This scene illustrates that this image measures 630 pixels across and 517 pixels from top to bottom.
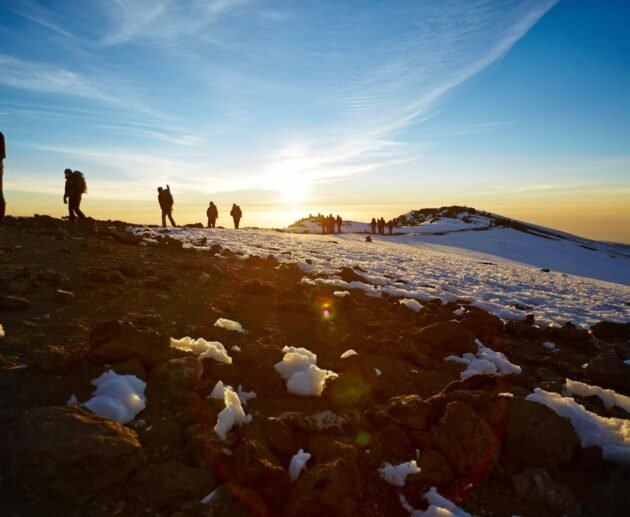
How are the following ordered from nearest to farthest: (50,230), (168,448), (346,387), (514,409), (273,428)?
(168,448) → (273,428) → (514,409) → (346,387) → (50,230)

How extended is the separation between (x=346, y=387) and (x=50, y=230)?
13.8 meters

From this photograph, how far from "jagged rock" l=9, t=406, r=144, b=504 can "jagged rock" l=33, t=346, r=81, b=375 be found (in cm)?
110

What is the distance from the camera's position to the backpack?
1847cm

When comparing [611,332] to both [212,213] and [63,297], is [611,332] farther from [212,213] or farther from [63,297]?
[212,213]

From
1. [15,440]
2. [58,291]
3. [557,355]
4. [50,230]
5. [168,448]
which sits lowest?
[557,355]

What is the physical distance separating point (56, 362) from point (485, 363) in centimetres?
590

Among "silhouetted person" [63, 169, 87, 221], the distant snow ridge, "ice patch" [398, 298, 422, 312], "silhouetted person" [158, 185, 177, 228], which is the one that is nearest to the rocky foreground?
the distant snow ridge

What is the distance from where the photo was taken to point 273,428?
11.7ft

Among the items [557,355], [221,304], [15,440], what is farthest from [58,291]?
[557,355]

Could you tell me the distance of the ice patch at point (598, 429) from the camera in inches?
146

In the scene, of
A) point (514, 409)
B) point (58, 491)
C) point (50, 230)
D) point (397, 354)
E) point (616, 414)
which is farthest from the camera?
point (50, 230)

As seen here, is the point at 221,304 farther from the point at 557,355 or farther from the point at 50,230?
the point at 50,230

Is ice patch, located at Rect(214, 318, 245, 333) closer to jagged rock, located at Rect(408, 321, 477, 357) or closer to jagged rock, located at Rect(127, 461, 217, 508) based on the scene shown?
jagged rock, located at Rect(408, 321, 477, 357)

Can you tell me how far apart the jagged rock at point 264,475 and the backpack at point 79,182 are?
A: 63.1ft
